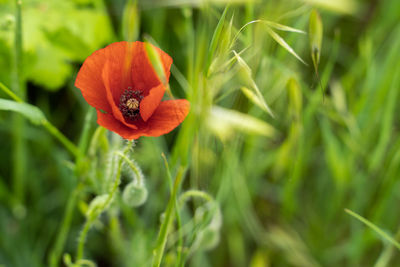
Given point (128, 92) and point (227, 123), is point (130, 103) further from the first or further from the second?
point (227, 123)

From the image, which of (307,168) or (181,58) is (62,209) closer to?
(181,58)

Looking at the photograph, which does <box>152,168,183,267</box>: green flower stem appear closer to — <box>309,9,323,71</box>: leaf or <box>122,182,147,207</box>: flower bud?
<box>122,182,147,207</box>: flower bud

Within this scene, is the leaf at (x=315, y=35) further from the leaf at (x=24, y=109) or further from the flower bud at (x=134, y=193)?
the leaf at (x=24, y=109)

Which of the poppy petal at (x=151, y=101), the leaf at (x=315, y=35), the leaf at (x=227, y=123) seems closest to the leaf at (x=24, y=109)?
the poppy petal at (x=151, y=101)

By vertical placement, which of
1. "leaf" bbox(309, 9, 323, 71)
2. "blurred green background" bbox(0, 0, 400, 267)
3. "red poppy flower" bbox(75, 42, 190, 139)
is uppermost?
"leaf" bbox(309, 9, 323, 71)

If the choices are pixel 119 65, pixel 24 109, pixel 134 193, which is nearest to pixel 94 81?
pixel 119 65

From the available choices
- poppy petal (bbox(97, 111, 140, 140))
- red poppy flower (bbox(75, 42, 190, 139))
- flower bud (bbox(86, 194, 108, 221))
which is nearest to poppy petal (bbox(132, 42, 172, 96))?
red poppy flower (bbox(75, 42, 190, 139))

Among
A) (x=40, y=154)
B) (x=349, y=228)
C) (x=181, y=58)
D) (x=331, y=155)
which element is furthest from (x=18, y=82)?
(x=349, y=228)

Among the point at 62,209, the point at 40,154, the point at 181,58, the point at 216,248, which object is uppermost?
the point at 181,58
